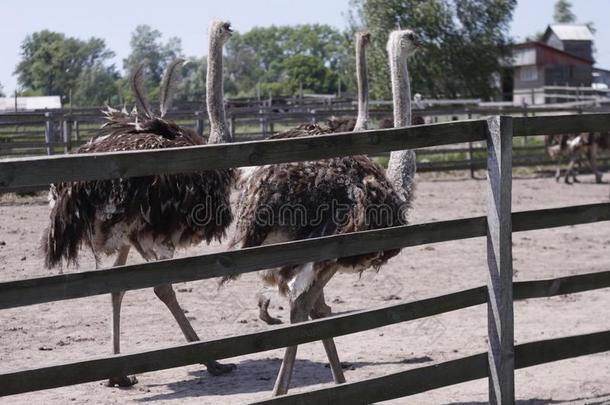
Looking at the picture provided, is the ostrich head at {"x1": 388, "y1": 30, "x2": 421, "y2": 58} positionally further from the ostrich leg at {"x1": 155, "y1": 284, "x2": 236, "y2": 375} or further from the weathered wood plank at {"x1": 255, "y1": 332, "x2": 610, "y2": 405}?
the weathered wood plank at {"x1": 255, "y1": 332, "x2": 610, "y2": 405}

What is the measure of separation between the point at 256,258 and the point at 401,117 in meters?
2.16

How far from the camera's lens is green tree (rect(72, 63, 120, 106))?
48531 millimetres

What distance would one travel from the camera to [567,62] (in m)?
52.8

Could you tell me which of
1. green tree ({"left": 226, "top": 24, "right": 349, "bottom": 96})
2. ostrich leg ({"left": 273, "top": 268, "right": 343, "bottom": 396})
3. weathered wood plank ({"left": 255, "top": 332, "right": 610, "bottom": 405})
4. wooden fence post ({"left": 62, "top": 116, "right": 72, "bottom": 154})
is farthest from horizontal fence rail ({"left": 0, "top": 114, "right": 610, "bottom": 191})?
green tree ({"left": 226, "top": 24, "right": 349, "bottom": 96})

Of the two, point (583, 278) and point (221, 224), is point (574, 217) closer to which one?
point (583, 278)

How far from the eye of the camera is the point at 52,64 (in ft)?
180

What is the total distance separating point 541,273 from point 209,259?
531 centimetres

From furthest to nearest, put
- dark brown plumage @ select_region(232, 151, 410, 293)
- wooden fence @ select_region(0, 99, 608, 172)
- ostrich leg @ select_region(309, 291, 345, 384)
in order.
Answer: wooden fence @ select_region(0, 99, 608, 172) < ostrich leg @ select_region(309, 291, 345, 384) < dark brown plumage @ select_region(232, 151, 410, 293)

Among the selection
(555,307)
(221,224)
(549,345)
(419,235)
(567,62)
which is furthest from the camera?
(567,62)

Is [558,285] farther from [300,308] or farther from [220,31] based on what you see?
[220,31]

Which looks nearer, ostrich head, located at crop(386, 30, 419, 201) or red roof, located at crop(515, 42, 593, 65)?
ostrich head, located at crop(386, 30, 419, 201)

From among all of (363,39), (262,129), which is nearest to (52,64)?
(262,129)

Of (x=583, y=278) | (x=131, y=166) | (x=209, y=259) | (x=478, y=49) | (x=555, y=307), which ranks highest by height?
(x=478, y=49)

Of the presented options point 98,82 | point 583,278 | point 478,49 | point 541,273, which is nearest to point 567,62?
point 478,49
